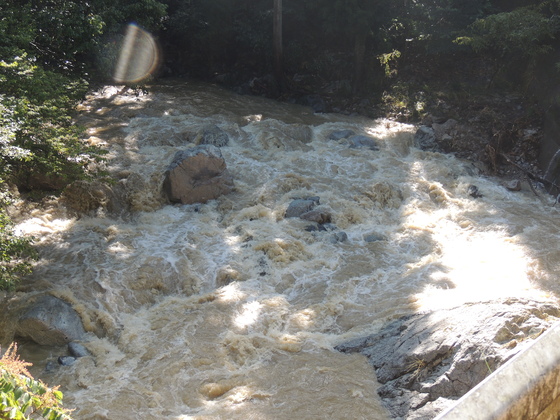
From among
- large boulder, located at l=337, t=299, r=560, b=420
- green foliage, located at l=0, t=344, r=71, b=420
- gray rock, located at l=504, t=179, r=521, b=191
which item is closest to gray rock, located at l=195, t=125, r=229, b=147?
gray rock, located at l=504, t=179, r=521, b=191

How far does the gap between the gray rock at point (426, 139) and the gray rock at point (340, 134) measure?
173 centimetres

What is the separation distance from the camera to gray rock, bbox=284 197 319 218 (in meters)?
9.91

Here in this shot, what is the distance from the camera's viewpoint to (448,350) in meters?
5.38

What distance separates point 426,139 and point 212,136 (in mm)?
5650

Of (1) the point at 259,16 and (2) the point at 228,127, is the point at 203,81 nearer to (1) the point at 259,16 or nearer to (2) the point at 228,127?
(1) the point at 259,16

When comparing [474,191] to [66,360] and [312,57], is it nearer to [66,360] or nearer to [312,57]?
[66,360]

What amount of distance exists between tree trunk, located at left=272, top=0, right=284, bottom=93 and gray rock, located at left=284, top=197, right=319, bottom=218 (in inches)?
302

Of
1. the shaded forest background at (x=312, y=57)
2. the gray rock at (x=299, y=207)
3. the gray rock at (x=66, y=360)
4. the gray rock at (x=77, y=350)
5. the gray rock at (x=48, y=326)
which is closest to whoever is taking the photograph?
the gray rock at (x=66, y=360)

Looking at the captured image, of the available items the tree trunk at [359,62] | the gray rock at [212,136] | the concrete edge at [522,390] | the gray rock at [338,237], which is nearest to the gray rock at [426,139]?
the tree trunk at [359,62]

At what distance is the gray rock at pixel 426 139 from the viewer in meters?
13.1

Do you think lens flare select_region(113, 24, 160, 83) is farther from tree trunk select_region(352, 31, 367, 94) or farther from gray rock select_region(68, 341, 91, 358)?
gray rock select_region(68, 341, 91, 358)

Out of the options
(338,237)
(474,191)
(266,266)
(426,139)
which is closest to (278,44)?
(426,139)

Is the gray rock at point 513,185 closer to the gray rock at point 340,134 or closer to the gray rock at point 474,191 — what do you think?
the gray rock at point 474,191

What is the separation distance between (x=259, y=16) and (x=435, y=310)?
14116 mm
